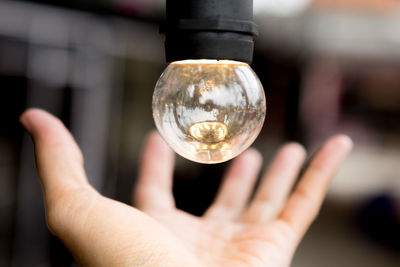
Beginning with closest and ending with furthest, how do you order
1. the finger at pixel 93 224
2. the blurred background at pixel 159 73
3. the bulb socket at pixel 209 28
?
the bulb socket at pixel 209 28
the finger at pixel 93 224
the blurred background at pixel 159 73

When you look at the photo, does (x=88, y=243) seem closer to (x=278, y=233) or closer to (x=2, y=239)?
(x=278, y=233)

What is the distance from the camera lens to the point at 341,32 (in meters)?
2.77

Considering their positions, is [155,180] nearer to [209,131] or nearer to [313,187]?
[313,187]

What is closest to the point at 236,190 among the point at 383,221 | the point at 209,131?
the point at 209,131

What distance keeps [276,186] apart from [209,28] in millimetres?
579

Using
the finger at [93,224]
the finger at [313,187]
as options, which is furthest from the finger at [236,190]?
the finger at [93,224]

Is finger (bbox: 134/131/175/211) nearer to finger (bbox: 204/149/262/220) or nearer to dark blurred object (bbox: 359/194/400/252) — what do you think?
finger (bbox: 204/149/262/220)

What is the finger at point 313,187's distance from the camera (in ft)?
2.57

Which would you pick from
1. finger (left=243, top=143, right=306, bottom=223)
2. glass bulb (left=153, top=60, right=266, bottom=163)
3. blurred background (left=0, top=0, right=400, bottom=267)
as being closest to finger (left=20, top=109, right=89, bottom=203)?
glass bulb (left=153, top=60, right=266, bottom=163)

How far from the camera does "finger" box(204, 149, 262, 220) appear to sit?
92 cm

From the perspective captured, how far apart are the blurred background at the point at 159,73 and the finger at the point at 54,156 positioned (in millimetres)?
1240

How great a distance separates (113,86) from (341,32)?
1.41 metres

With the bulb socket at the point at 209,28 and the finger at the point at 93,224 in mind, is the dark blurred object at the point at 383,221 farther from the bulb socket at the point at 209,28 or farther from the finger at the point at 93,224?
the bulb socket at the point at 209,28

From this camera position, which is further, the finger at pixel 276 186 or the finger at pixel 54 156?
the finger at pixel 276 186
